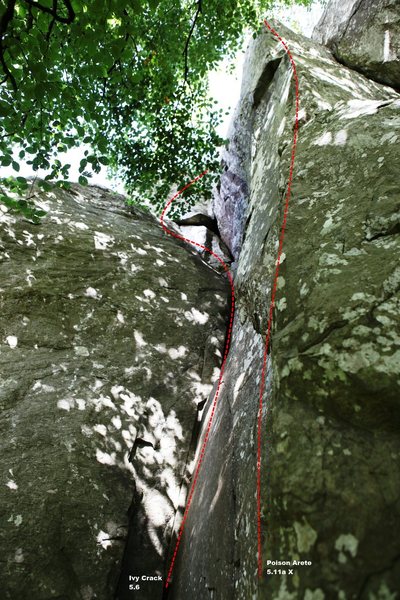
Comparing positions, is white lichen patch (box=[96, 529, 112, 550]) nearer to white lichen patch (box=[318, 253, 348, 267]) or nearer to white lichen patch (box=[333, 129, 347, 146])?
white lichen patch (box=[318, 253, 348, 267])

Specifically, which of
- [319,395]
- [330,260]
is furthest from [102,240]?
[319,395]

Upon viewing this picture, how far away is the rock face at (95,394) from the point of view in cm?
418

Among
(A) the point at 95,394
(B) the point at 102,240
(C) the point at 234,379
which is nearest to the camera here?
(C) the point at 234,379

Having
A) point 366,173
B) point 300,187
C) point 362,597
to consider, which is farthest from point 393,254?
point 362,597

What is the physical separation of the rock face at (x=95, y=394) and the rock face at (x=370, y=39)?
5.10 m

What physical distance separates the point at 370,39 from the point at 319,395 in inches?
324

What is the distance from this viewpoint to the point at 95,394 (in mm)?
5426

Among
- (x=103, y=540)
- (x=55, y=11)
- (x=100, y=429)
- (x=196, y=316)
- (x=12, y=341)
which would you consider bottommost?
(x=103, y=540)

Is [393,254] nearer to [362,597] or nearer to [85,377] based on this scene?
[362,597]

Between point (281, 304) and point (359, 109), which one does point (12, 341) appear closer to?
point (281, 304)

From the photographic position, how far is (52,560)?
13.2 feet

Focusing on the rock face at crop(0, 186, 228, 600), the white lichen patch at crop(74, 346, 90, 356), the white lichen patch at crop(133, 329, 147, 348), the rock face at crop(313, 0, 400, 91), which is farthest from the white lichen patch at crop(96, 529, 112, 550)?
the rock face at crop(313, 0, 400, 91)

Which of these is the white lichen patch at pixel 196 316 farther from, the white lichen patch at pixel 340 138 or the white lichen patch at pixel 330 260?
the white lichen patch at pixel 330 260

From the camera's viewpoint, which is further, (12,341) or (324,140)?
(12,341)
